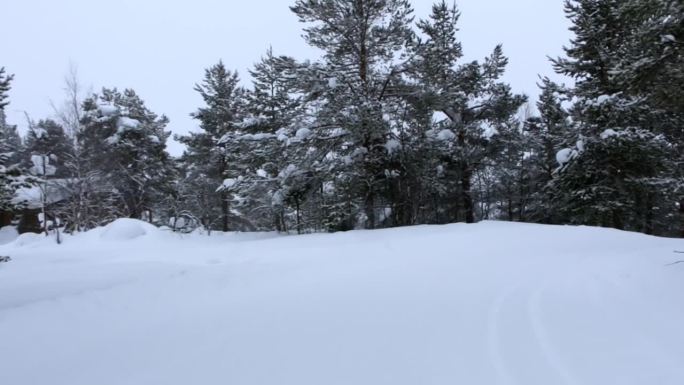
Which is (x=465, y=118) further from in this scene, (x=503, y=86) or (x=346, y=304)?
(x=346, y=304)

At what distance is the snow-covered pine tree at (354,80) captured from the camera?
11289 mm

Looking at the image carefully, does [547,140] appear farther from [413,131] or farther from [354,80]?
[354,80]

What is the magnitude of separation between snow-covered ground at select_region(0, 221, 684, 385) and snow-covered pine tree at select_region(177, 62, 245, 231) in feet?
49.5

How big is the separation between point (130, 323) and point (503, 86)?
54.3ft

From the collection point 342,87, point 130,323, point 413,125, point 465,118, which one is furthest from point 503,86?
point 130,323

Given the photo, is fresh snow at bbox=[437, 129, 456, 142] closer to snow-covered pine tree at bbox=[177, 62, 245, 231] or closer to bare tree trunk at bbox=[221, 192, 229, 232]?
snow-covered pine tree at bbox=[177, 62, 245, 231]

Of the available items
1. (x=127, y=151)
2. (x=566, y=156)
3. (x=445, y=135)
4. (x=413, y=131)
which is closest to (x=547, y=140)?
(x=566, y=156)

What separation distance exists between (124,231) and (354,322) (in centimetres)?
1017

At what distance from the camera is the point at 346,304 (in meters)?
4.12

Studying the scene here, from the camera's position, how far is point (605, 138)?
12.6 m

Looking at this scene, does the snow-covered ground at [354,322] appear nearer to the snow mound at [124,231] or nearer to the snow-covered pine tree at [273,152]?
the snow mound at [124,231]

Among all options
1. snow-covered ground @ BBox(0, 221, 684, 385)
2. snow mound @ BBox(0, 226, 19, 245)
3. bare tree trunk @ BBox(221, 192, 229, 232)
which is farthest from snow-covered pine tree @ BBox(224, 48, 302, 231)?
snow mound @ BBox(0, 226, 19, 245)

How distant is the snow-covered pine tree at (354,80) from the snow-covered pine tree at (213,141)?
29.5 ft

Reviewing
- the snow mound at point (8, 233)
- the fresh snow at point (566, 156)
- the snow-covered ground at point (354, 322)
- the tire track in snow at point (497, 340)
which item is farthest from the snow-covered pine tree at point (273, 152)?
the snow mound at point (8, 233)
